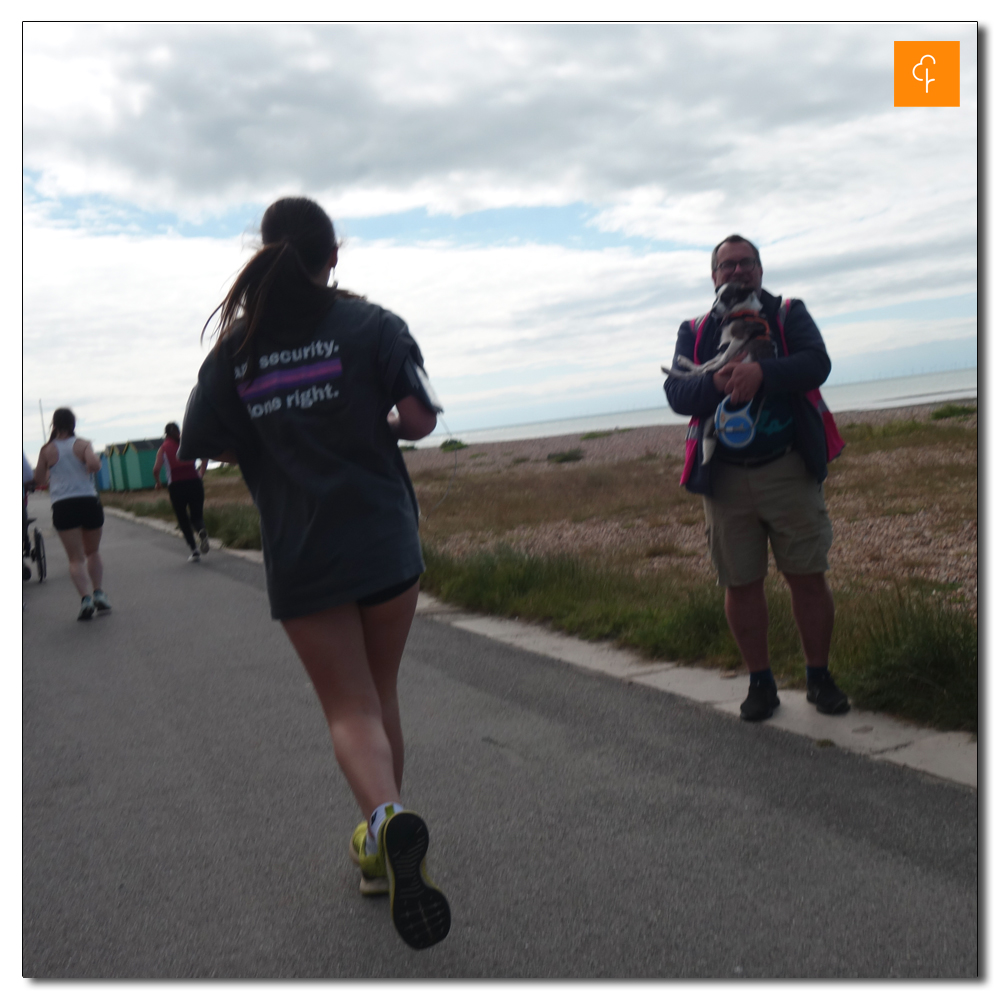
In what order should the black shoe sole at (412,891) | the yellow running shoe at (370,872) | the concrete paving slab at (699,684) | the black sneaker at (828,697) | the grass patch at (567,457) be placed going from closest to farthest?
the black shoe sole at (412,891) < the yellow running shoe at (370,872) < the black sneaker at (828,697) < the concrete paving slab at (699,684) < the grass patch at (567,457)

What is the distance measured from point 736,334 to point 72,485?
6951mm

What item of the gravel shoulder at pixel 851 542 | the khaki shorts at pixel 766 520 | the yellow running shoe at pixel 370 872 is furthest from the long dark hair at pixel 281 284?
the gravel shoulder at pixel 851 542

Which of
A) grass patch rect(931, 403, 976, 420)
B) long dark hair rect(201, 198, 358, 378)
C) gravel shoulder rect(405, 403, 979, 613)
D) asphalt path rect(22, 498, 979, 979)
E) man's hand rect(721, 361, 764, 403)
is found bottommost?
asphalt path rect(22, 498, 979, 979)

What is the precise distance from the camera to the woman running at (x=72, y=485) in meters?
9.03

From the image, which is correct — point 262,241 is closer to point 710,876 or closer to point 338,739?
point 338,739

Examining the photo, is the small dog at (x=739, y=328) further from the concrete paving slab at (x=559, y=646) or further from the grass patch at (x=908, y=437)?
the grass patch at (x=908, y=437)

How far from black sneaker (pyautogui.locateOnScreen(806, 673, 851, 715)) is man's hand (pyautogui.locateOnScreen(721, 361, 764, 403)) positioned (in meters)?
1.31

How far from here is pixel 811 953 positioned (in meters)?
2.53

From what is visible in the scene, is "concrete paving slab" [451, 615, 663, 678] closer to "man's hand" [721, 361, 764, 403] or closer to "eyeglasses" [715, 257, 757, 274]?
"man's hand" [721, 361, 764, 403]

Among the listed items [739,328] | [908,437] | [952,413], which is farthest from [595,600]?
[952,413]

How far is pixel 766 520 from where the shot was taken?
4.23 metres

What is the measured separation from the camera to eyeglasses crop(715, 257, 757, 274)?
4.13 metres

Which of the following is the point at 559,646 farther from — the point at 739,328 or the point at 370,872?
the point at 370,872

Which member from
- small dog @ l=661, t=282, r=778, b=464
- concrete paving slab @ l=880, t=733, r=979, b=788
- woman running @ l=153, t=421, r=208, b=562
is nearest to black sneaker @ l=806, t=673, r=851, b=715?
concrete paving slab @ l=880, t=733, r=979, b=788
